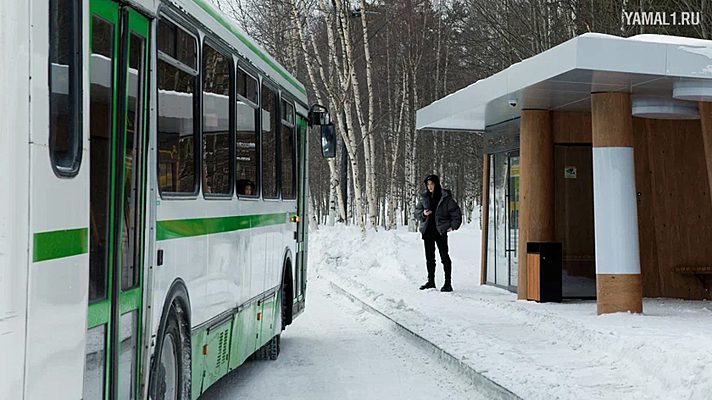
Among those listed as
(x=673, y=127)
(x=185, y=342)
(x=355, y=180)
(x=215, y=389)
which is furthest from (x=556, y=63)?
(x=355, y=180)

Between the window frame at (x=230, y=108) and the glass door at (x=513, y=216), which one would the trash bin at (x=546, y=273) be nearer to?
the glass door at (x=513, y=216)

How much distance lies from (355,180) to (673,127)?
17.5 metres

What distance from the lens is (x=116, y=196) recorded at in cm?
544

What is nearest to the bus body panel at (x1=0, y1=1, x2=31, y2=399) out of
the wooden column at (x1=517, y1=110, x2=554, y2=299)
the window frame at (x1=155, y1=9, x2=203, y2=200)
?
the window frame at (x1=155, y1=9, x2=203, y2=200)

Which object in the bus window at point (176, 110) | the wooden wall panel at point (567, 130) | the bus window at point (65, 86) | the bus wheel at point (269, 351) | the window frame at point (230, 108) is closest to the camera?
the bus window at point (65, 86)

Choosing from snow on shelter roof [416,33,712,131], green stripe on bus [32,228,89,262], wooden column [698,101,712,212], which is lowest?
green stripe on bus [32,228,89,262]

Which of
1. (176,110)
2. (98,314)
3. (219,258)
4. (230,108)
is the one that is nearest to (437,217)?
(230,108)

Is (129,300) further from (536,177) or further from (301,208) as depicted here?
(536,177)

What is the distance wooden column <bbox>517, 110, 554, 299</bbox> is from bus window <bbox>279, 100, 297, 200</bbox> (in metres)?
4.97

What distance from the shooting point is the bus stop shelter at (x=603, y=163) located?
1307 centimetres

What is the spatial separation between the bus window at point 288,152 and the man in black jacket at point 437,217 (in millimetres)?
5869

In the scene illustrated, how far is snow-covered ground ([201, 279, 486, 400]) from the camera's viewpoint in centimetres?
991

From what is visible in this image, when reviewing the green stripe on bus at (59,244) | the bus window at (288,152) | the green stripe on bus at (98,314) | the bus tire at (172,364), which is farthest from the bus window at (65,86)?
the bus window at (288,152)

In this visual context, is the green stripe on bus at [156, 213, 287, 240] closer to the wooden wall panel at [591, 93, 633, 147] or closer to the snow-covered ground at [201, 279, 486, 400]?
the snow-covered ground at [201, 279, 486, 400]
